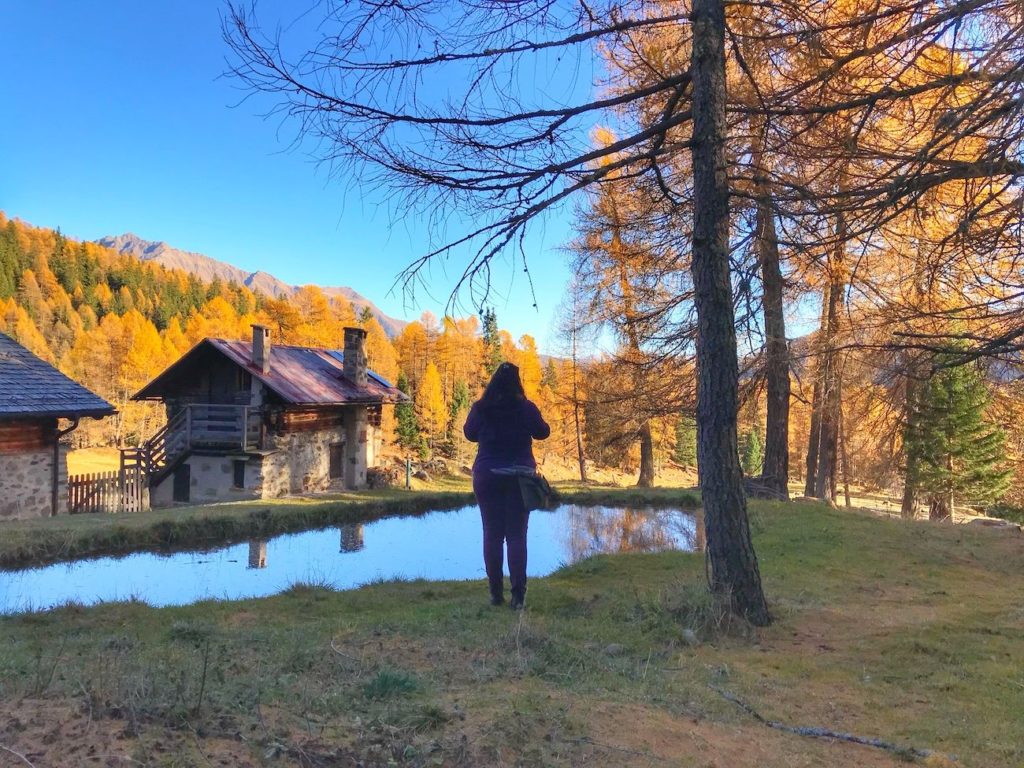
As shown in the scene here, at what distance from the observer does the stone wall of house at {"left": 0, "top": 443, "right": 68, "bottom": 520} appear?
12.9m

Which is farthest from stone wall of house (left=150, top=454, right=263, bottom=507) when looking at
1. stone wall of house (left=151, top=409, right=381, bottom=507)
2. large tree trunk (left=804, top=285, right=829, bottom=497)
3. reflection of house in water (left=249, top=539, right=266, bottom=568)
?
large tree trunk (left=804, top=285, right=829, bottom=497)

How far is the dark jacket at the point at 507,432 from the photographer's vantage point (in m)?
5.09

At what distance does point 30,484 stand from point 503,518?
1306 centimetres

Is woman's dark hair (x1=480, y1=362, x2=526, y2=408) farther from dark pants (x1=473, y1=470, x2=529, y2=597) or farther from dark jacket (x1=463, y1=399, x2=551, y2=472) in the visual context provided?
dark pants (x1=473, y1=470, x2=529, y2=597)

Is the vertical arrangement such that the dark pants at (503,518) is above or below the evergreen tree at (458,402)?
below

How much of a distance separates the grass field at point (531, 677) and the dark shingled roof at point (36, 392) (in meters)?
9.58

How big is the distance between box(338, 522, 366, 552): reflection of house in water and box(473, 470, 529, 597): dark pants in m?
5.42

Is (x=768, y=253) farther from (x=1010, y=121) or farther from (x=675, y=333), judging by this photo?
(x=675, y=333)

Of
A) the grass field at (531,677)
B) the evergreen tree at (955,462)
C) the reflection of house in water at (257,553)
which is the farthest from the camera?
the evergreen tree at (955,462)

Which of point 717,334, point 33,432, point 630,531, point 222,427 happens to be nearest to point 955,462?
point 630,531

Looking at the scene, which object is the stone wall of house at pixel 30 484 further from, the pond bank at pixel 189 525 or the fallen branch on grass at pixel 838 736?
the fallen branch on grass at pixel 838 736

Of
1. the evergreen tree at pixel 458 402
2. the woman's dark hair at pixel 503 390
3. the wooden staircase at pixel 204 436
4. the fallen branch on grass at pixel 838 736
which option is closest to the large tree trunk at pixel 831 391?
the woman's dark hair at pixel 503 390

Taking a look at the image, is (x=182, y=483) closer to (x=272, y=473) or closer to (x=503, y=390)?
(x=272, y=473)

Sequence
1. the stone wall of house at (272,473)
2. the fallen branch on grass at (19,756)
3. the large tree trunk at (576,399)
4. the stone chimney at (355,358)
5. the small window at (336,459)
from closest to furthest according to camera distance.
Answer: the fallen branch on grass at (19,756) → the large tree trunk at (576,399) → the stone wall of house at (272,473) → the small window at (336,459) → the stone chimney at (355,358)
